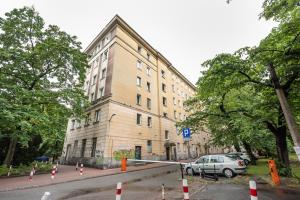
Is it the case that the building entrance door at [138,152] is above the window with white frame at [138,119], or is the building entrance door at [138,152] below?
below

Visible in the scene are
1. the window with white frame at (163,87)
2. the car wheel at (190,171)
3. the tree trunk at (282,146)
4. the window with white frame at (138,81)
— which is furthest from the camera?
the window with white frame at (163,87)

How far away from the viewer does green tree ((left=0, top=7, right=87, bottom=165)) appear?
13.7 meters

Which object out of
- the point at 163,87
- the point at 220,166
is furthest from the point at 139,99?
the point at 220,166

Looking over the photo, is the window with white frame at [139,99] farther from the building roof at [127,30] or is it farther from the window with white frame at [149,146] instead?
the building roof at [127,30]

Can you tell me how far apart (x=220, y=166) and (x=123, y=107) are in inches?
592

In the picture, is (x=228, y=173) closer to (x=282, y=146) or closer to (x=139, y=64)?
(x=282, y=146)

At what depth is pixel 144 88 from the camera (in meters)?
29.7

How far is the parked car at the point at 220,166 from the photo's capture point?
11.7 m

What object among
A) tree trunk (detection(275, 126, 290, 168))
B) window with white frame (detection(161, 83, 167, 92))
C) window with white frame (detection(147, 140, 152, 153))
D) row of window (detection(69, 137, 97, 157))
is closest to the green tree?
row of window (detection(69, 137, 97, 157))

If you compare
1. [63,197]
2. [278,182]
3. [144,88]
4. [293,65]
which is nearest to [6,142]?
[63,197]

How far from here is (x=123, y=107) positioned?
2422cm

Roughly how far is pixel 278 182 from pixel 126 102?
758 inches

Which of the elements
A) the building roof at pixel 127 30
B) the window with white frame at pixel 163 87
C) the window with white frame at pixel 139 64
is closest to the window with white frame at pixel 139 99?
the window with white frame at pixel 139 64

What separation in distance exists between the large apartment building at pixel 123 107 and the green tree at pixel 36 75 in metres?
3.62
